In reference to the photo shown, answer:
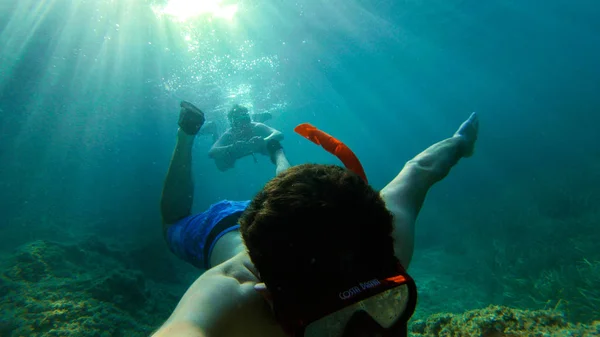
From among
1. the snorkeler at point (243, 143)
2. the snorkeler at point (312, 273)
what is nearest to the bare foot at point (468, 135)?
the snorkeler at point (312, 273)

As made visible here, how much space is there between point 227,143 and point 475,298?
10565 millimetres

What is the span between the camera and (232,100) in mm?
28047

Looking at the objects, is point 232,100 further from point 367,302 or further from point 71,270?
point 367,302

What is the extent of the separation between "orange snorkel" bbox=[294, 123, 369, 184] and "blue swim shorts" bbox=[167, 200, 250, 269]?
6.50 feet

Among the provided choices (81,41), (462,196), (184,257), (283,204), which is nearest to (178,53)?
(81,41)

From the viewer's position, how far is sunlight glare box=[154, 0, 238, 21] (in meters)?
14.7

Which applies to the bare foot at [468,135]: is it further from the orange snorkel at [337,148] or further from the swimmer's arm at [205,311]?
the swimmer's arm at [205,311]

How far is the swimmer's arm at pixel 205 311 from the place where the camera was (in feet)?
4.07

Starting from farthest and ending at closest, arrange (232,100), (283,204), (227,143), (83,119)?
(232,100)
(83,119)
(227,143)
(283,204)

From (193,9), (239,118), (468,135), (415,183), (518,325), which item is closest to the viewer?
(518,325)

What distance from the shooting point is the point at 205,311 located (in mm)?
1327

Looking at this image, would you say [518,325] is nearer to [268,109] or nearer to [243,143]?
[243,143]

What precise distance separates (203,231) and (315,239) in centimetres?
343

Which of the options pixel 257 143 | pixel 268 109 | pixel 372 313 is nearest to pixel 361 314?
pixel 372 313
